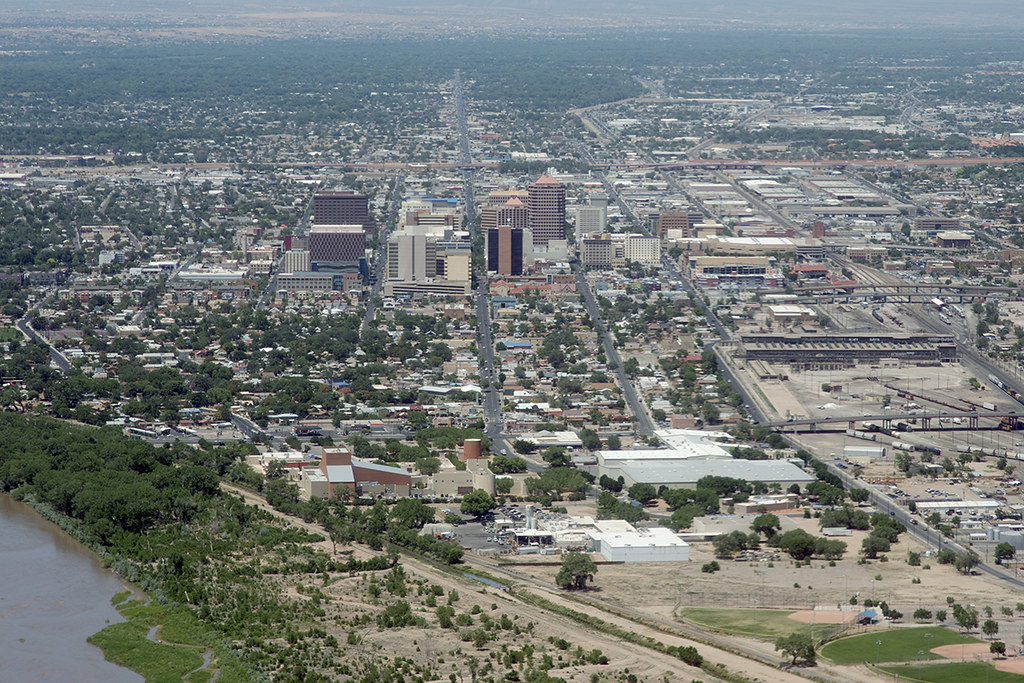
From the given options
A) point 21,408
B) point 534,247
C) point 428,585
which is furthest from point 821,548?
point 534,247

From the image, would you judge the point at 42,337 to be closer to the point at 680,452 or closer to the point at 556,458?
the point at 556,458

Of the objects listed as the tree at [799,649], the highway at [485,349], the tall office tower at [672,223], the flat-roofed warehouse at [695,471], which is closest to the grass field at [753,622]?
the tree at [799,649]

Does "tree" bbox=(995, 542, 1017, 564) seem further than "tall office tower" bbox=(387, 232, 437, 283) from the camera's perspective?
No

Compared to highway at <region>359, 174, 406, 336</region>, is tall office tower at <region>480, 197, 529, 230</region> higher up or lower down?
higher up

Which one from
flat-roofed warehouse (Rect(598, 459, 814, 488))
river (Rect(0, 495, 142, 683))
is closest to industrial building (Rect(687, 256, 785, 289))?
flat-roofed warehouse (Rect(598, 459, 814, 488))

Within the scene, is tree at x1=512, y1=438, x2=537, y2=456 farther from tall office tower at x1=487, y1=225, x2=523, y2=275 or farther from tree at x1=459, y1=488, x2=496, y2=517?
tall office tower at x1=487, y1=225, x2=523, y2=275

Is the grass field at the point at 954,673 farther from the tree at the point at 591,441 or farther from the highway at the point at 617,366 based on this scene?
the highway at the point at 617,366
